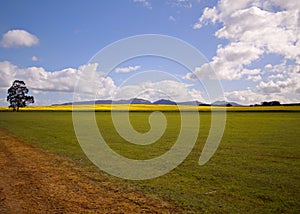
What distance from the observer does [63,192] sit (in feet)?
26.2

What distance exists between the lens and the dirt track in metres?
6.82

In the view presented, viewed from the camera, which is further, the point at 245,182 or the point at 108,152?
the point at 108,152

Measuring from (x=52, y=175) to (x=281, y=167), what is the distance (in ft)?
29.2

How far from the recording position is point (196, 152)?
15.4m

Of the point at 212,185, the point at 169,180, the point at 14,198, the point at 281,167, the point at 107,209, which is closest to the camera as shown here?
the point at 107,209

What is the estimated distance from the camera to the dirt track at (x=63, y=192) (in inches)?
269

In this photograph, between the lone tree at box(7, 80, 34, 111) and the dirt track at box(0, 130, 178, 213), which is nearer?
the dirt track at box(0, 130, 178, 213)

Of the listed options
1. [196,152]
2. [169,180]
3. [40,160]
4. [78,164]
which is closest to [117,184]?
[169,180]

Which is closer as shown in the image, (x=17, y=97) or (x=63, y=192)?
(x=63, y=192)

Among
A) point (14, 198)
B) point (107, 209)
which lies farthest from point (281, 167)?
point (14, 198)

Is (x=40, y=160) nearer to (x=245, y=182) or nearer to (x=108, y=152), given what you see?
(x=108, y=152)

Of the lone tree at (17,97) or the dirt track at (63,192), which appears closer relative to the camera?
the dirt track at (63,192)

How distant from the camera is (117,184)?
893 cm

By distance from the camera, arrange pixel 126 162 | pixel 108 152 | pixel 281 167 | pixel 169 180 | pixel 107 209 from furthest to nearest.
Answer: pixel 108 152 < pixel 126 162 < pixel 281 167 < pixel 169 180 < pixel 107 209
